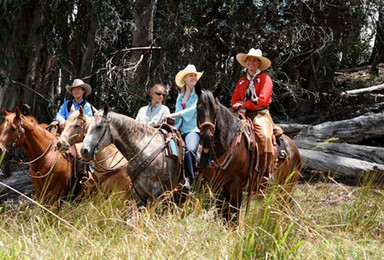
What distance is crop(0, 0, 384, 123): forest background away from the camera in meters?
13.3

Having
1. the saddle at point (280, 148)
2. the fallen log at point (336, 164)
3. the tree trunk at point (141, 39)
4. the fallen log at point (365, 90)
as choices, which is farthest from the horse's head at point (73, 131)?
the fallen log at point (365, 90)

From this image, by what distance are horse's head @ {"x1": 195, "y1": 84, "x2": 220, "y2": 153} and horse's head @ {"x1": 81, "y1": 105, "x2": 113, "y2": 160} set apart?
44.4 inches

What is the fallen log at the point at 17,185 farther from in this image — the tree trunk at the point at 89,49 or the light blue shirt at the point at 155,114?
the light blue shirt at the point at 155,114

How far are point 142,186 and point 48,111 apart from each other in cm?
801

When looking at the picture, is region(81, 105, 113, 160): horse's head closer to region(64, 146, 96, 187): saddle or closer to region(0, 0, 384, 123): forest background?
region(64, 146, 96, 187): saddle

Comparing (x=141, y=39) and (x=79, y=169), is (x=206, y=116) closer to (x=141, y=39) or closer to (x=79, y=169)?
(x=79, y=169)

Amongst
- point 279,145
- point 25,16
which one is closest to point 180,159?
point 279,145

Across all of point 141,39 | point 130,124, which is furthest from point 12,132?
point 141,39

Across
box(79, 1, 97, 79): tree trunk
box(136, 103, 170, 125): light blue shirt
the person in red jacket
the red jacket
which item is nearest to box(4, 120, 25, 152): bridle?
box(136, 103, 170, 125): light blue shirt

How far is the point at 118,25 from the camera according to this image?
14.4 metres

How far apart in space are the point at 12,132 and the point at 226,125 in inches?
118

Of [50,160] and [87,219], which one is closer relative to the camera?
[87,219]

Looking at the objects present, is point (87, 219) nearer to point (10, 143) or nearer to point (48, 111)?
Result: point (10, 143)

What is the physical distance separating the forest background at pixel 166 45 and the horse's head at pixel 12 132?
16.6ft
